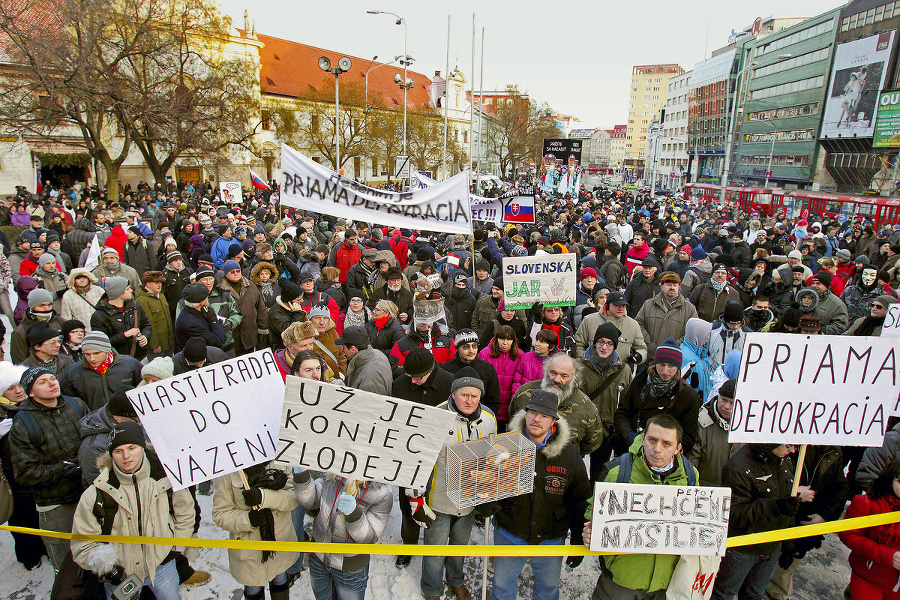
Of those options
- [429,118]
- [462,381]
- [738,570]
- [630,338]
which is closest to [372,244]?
[630,338]

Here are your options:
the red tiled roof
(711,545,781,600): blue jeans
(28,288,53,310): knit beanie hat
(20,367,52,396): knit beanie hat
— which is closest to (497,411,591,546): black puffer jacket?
(711,545,781,600): blue jeans

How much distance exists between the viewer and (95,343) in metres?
4.32

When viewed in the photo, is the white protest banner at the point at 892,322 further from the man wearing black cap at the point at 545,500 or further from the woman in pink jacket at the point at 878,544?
the man wearing black cap at the point at 545,500

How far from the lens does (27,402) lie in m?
3.56

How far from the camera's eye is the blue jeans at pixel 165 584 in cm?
338

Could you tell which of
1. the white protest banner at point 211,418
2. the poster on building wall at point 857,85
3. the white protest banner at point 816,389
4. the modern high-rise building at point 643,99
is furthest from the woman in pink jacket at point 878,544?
the modern high-rise building at point 643,99

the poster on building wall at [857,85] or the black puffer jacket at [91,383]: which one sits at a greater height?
the poster on building wall at [857,85]

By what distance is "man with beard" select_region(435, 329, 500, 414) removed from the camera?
4.68 meters

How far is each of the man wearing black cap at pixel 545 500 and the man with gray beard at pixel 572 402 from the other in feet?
2.03

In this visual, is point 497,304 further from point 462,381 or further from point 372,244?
point 372,244

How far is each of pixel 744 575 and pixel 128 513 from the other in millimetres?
3846

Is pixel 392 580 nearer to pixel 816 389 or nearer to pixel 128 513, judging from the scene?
pixel 128 513

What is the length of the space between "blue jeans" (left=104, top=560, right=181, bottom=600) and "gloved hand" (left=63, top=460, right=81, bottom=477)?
30.2 inches

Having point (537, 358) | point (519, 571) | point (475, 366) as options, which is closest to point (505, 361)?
point (537, 358)
